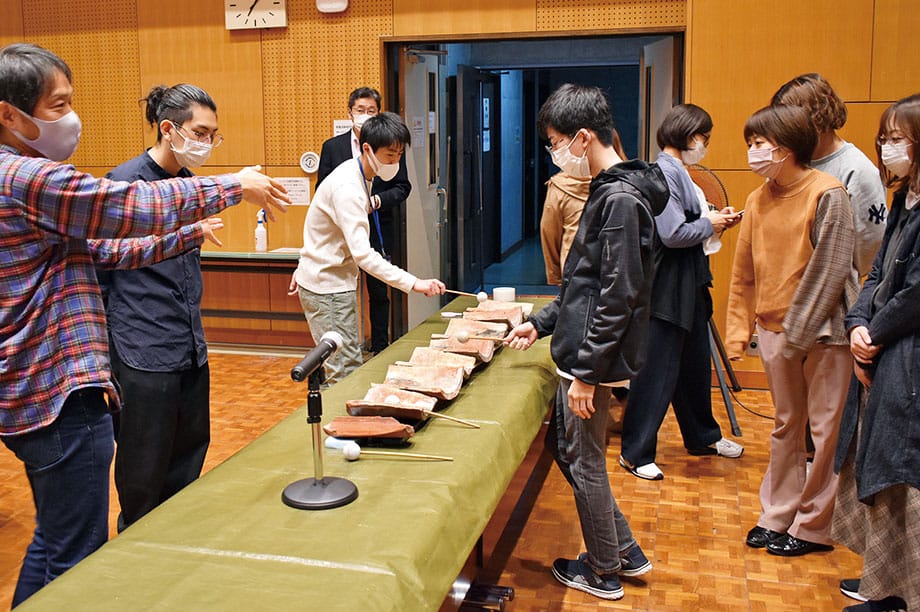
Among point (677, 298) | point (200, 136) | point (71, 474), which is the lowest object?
point (71, 474)

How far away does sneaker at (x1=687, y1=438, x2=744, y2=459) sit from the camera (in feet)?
14.6

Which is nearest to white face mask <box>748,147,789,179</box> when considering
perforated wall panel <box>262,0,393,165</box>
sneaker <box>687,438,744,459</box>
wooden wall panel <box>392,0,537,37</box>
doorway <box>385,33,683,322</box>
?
sneaker <box>687,438,744,459</box>

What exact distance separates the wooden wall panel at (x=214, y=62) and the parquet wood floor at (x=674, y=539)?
8.63 ft

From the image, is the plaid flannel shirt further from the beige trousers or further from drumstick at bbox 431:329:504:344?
the beige trousers

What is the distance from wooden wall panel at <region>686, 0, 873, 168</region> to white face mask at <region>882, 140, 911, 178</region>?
8.93 ft

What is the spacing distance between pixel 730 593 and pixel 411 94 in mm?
4619

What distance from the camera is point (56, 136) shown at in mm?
2145

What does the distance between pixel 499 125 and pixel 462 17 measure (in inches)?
174

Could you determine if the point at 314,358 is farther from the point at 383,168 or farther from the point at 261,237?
the point at 261,237

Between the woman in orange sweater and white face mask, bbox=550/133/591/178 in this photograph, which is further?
the woman in orange sweater

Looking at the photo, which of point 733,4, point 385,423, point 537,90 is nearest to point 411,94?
point 733,4

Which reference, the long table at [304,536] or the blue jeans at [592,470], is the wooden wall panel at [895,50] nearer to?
the blue jeans at [592,470]

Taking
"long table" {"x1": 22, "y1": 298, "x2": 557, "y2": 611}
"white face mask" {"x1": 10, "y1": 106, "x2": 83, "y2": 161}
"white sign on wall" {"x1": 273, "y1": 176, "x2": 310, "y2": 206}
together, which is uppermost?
"white face mask" {"x1": 10, "y1": 106, "x2": 83, "y2": 161}

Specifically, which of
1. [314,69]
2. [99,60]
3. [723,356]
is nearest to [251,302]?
[314,69]
